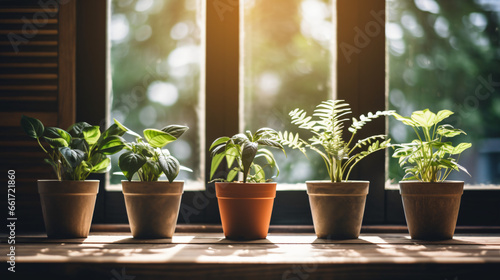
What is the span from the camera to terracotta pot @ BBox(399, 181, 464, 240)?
1.51 metres

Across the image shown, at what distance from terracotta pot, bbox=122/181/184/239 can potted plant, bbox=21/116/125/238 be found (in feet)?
0.51

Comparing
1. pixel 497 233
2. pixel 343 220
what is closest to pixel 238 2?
pixel 343 220

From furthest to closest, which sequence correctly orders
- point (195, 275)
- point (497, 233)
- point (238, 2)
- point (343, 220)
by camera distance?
point (238, 2)
point (497, 233)
point (343, 220)
point (195, 275)

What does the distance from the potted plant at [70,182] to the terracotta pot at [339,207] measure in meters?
0.78

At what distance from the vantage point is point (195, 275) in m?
1.12

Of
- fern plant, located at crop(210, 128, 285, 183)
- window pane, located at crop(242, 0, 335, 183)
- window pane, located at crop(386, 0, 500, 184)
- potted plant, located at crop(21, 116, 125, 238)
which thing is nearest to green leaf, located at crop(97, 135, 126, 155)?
potted plant, located at crop(21, 116, 125, 238)

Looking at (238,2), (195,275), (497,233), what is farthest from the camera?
(238,2)

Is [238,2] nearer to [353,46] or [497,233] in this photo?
[353,46]

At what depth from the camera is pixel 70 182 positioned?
151 cm

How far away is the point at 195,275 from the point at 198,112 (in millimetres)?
941

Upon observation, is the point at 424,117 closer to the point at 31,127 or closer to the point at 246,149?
the point at 246,149

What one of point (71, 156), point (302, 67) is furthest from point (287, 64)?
point (71, 156)

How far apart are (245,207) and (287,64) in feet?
2.44

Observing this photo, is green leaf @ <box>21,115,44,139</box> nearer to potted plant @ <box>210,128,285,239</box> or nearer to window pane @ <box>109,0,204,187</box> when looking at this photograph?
window pane @ <box>109,0,204,187</box>
